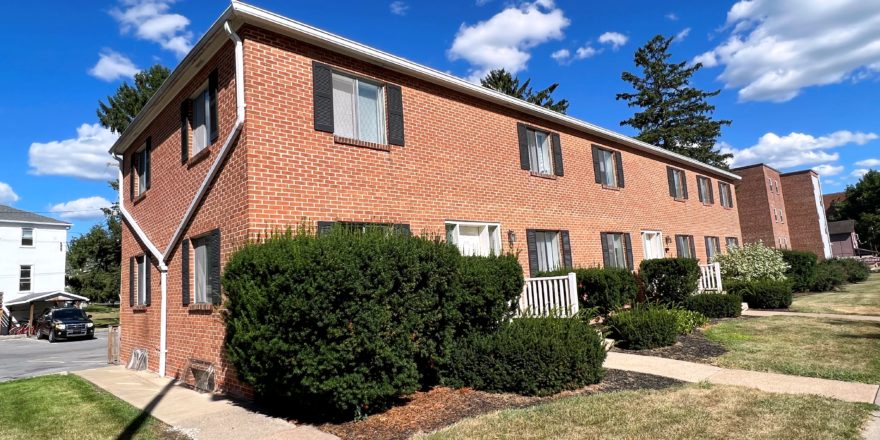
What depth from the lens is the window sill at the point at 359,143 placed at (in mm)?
8391

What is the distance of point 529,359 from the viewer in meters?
6.60

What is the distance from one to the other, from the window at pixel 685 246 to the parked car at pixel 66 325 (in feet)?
95.7

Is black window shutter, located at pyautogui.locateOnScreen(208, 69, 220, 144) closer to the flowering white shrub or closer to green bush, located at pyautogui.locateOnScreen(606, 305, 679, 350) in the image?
green bush, located at pyautogui.locateOnScreen(606, 305, 679, 350)

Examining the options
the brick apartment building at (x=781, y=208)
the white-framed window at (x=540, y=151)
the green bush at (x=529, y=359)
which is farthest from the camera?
the brick apartment building at (x=781, y=208)

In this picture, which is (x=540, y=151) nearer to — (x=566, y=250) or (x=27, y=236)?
(x=566, y=250)

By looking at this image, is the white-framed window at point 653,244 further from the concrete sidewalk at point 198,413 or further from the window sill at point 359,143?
the concrete sidewalk at point 198,413

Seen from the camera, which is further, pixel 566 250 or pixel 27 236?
pixel 27 236

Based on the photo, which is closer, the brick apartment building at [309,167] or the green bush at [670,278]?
the brick apartment building at [309,167]

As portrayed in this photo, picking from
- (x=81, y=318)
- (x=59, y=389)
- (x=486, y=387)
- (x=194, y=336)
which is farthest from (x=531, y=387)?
(x=81, y=318)

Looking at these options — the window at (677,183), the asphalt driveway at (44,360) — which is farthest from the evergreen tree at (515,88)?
the asphalt driveway at (44,360)

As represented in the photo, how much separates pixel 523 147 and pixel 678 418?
8338mm

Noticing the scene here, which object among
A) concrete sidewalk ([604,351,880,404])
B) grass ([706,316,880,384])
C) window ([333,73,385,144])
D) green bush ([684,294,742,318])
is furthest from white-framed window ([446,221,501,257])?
green bush ([684,294,742,318])

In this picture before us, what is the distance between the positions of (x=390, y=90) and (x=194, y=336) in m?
5.51

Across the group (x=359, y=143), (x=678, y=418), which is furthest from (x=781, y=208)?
(x=678, y=418)
